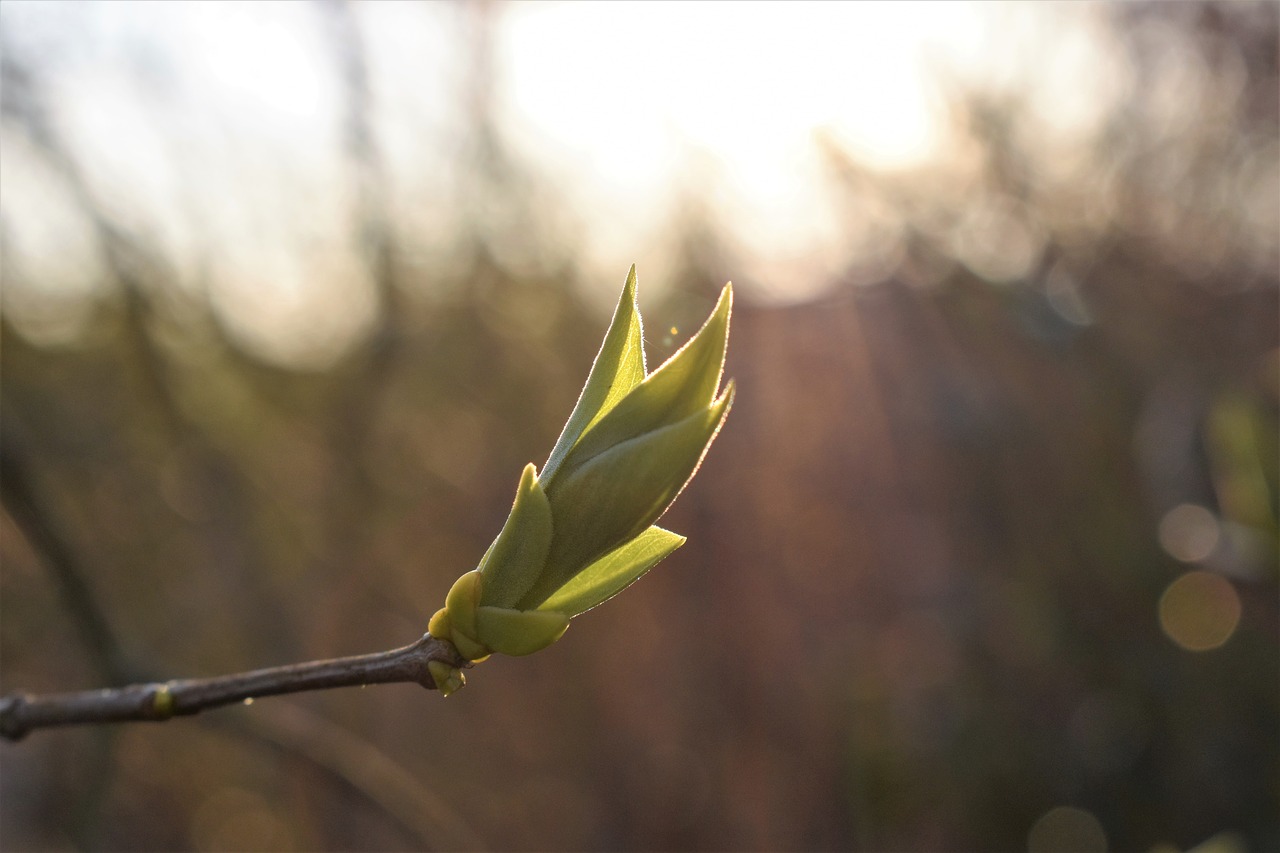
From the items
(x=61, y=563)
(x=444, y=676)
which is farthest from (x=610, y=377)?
(x=61, y=563)

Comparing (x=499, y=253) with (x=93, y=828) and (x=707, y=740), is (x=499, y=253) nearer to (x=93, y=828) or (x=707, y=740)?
(x=707, y=740)

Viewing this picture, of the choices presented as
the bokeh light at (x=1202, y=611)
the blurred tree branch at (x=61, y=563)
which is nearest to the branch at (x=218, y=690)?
the blurred tree branch at (x=61, y=563)

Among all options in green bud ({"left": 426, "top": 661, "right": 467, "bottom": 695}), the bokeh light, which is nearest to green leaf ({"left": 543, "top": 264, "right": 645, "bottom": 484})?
green bud ({"left": 426, "top": 661, "right": 467, "bottom": 695})

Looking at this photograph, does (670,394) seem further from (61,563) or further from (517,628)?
(61,563)

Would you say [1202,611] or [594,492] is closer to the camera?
[594,492]

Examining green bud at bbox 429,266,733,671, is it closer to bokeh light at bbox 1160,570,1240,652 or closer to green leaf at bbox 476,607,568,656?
green leaf at bbox 476,607,568,656

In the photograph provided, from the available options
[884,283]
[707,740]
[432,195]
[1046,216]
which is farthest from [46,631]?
[1046,216]

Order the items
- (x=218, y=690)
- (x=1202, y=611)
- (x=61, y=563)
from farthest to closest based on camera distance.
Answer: (x=1202, y=611) < (x=61, y=563) < (x=218, y=690)
